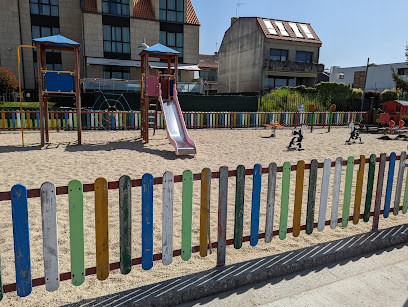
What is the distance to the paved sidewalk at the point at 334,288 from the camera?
2.94 m

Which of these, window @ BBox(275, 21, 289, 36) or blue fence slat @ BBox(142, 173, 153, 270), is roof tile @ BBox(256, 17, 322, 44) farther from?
blue fence slat @ BBox(142, 173, 153, 270)

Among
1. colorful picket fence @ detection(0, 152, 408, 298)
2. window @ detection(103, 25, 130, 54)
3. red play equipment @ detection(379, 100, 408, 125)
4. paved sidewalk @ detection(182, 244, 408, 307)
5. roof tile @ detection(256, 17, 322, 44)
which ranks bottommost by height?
paved sidewalk @ detection(182, 244, 408, 307)

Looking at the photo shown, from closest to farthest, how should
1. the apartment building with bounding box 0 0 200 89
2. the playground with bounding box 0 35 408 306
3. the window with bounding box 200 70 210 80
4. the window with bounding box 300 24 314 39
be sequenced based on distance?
1. the playground with bounding box 0 35 408 306
2. the apartment building with bounding box 0 0 200 89
3. the window with bounding box 300 24 314 39
4. the window with bounding box 200 70 210 80

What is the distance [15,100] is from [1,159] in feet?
74.7

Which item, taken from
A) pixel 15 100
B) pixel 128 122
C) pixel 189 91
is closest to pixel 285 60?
pixel 189 91

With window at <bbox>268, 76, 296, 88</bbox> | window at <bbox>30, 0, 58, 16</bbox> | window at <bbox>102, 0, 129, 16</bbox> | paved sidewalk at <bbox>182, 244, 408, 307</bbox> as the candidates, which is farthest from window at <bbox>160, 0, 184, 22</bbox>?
paved sidewalk at <bbox>182, 244, 408, 307</bbox>

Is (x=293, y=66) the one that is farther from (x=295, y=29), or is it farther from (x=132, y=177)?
(x=132, y=177)

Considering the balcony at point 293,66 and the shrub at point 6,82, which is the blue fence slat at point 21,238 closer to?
the shrub at point 6,82

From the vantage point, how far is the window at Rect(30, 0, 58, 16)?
93.3 ft

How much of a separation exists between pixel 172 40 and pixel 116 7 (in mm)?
5833

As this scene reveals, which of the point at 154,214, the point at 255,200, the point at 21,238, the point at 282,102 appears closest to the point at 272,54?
the point at 282,102

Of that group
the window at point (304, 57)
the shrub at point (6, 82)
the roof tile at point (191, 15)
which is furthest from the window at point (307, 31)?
the shrub at point (6, 82)

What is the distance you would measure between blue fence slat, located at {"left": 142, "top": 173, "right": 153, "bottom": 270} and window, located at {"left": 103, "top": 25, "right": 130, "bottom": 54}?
29.2 meters

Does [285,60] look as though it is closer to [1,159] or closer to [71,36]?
[71,36]
